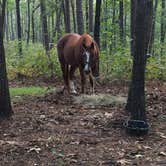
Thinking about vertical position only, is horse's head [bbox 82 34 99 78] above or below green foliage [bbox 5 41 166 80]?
above

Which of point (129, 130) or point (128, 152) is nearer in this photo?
point (128, 152)

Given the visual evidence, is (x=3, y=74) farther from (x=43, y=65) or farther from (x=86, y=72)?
(x=43, y=65)

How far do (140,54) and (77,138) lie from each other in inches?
71.8

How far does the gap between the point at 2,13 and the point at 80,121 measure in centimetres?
261

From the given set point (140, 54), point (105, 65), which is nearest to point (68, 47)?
point (105, 65)

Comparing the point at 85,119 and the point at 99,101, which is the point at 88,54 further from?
the point at 85,119

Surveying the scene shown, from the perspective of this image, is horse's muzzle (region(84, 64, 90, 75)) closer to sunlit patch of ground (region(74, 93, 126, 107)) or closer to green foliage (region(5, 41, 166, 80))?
sunlit patch of ground (region(74, 93, 126, 107))

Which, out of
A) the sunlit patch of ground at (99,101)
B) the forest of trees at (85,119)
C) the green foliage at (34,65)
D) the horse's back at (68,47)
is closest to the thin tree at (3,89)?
the forest of trees at (85,119)

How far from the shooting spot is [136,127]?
7.20 meters

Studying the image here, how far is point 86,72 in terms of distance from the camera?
1123 centimetres

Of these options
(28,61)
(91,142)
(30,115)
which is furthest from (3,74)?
(28,61)

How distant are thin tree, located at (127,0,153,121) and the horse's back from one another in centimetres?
468

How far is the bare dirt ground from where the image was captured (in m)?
6.07

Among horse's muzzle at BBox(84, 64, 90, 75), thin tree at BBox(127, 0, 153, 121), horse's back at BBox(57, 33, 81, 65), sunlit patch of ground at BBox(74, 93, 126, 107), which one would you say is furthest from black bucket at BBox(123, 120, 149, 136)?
horse's back at BBox(57, 33, 81, 65)
